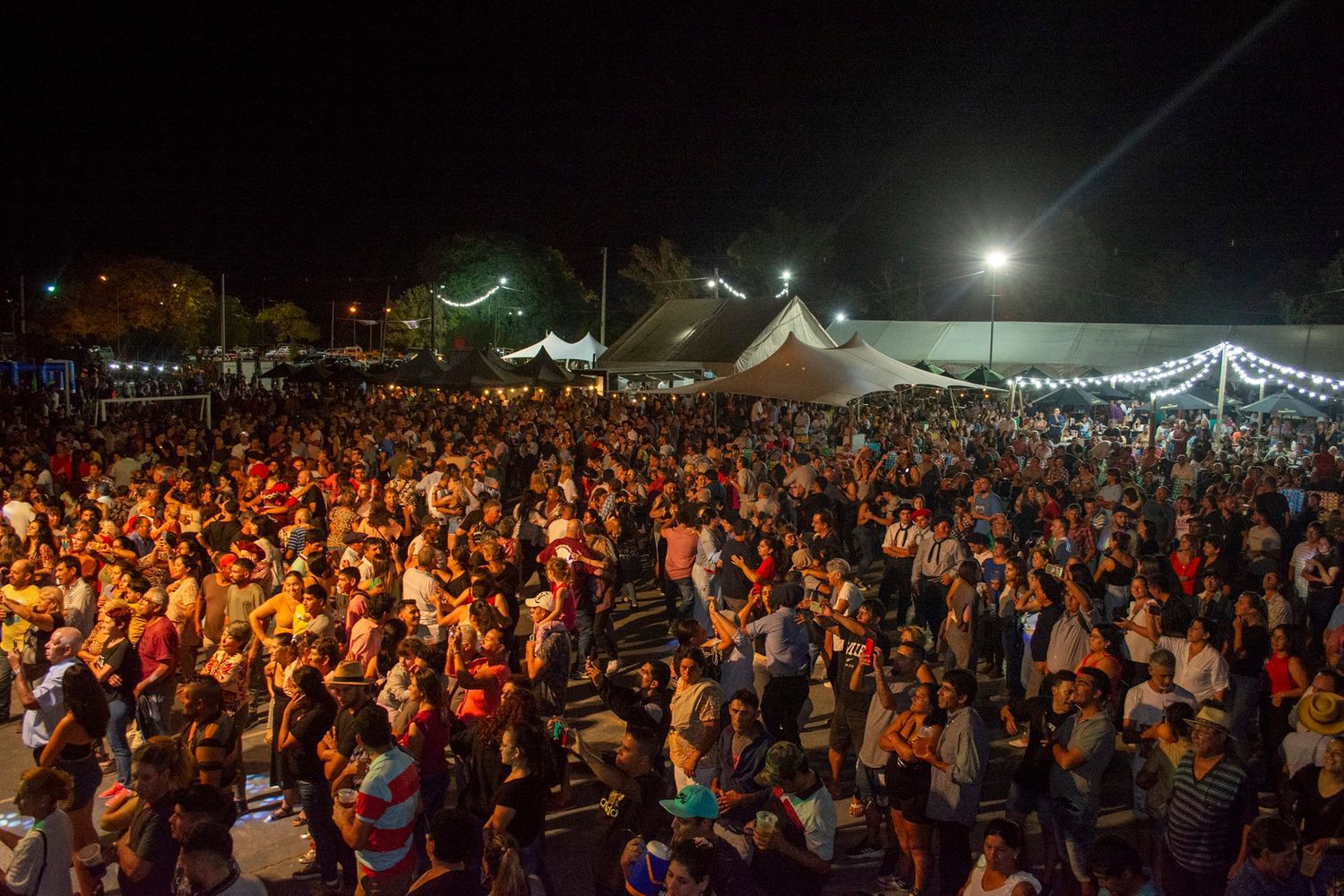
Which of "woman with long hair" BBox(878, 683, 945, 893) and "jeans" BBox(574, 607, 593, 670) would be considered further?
"jeans" BBox(574, 607, 593, 670)

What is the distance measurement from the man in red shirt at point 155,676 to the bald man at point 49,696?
1.21 feet

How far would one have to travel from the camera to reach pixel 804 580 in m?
7.27

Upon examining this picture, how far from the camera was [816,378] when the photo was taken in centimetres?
1507

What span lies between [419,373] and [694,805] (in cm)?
1752

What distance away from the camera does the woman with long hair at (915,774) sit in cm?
427

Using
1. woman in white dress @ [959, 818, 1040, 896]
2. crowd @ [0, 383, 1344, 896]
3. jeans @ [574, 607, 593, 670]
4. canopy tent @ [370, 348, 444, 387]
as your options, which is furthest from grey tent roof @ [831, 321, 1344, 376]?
woman in white dress @ [959, 818, 1040, 896]

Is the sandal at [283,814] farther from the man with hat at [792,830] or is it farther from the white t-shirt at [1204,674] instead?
the white t-shirt at [1204,674]

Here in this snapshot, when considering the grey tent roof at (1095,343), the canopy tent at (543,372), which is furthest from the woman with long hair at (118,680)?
the grey tent roof at (1095,343)

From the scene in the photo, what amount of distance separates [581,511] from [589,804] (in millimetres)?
4959

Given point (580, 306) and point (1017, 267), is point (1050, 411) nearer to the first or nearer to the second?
point (1017, 267)

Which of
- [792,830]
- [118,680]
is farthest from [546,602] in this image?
[792,830]

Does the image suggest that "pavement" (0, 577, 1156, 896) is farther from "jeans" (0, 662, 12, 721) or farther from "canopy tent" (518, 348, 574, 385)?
"canopy tent" (518, 348, 574, 385)

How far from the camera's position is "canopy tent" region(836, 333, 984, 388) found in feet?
51.9

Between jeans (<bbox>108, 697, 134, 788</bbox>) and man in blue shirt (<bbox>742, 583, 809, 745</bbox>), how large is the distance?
11.5 ft
